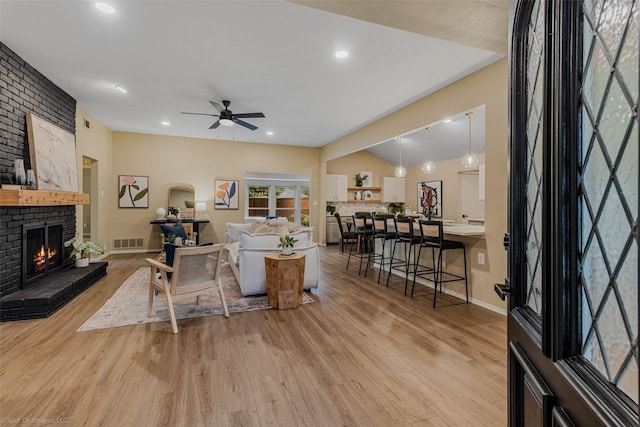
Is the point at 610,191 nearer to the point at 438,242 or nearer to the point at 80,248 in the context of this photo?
the point at 438,242

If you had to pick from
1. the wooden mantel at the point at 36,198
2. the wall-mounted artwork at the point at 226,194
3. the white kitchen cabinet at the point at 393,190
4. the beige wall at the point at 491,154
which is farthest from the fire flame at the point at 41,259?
the white kitchen cabinet at the point at 393,190

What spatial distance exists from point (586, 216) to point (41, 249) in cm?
546

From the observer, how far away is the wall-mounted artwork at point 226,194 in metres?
8.10

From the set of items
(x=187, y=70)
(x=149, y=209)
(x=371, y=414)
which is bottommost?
(x=371, y=414)

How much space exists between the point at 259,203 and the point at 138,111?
3710 mm

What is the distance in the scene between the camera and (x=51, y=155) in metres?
4.16

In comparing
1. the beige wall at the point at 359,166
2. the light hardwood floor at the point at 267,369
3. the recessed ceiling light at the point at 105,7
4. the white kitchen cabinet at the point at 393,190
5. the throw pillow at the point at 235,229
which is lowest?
the light hardwood floor at the point at 267,369

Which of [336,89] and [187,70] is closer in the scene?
[187,70]

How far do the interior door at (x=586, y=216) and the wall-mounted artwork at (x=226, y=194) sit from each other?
25.8ft

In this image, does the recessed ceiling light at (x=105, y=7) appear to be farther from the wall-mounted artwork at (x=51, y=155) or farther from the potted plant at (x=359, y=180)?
the potted plant at (x=359, y=180)

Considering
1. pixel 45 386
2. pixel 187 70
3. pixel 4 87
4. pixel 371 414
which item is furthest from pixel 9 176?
pixel 371 414

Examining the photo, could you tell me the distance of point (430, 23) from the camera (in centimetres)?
216

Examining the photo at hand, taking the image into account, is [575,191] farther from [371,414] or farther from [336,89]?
[336,89]

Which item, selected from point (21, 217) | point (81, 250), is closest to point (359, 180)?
point (81, 250)
